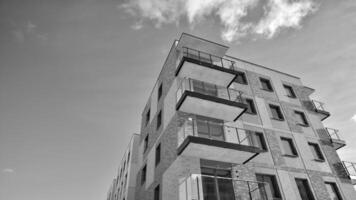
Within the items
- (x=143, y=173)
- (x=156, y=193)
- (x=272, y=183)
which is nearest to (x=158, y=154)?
(x=156, y=193)

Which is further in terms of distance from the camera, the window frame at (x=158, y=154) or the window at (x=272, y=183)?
the window frame at (x=158, y=154)

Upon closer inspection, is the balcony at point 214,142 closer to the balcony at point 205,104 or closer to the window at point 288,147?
the balcony at point 205,104

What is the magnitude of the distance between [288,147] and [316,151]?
2272mm

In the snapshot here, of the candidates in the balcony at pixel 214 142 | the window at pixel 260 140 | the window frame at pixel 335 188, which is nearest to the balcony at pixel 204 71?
the balcony at pixel 214 142

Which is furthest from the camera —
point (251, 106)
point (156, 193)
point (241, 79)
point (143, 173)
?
point (241, 79)

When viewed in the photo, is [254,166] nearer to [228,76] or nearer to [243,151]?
[243,151]

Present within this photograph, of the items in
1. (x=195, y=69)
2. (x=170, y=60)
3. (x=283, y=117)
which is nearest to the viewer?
(x=195, y=69)

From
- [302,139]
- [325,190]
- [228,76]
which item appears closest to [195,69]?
[228,76]

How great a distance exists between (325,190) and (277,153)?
3117 mm

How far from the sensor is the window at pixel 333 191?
43.2 feet

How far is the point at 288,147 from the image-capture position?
1441 cm

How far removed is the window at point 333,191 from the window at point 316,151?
151 centimetres

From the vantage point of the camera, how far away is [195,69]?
46.3ft

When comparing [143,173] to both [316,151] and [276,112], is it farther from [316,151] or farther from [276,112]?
[316,151]
